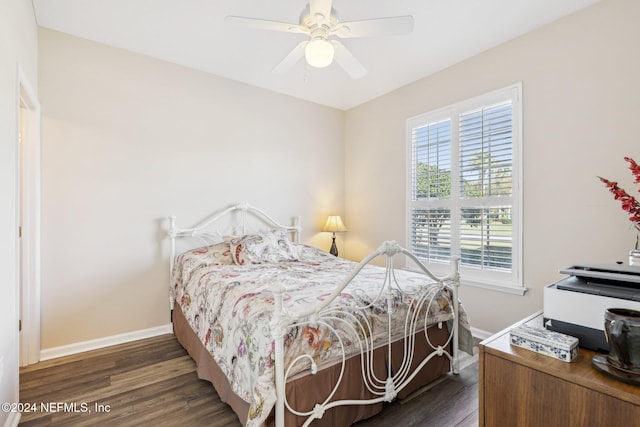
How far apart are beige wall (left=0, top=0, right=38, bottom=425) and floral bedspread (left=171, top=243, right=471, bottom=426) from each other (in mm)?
1011

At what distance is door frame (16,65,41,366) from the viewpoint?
2434 mm

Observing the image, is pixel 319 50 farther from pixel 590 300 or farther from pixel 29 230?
pixel 29 230

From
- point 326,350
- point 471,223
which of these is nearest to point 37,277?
point 326,350

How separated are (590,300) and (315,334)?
1127 mm

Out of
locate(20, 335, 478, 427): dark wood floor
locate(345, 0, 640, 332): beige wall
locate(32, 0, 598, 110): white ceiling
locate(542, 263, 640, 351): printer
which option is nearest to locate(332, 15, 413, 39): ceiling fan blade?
locate(32, 0, 598, 110): white ceiling

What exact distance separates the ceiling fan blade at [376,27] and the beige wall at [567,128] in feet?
4.80

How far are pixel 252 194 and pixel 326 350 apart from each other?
96.7 inches

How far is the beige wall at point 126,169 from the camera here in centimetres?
266

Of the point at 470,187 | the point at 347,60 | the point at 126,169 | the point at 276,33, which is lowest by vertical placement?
the point at 470,187

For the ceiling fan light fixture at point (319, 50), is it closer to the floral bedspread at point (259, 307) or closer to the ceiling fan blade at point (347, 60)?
the ceiling fan blade at point (347, 60)

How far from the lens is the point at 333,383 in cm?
167

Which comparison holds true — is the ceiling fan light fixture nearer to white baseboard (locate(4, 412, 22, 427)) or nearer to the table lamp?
the table lamp

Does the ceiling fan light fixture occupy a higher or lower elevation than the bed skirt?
higher

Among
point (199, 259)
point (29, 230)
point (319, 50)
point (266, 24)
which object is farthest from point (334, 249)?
point (29, 230)
